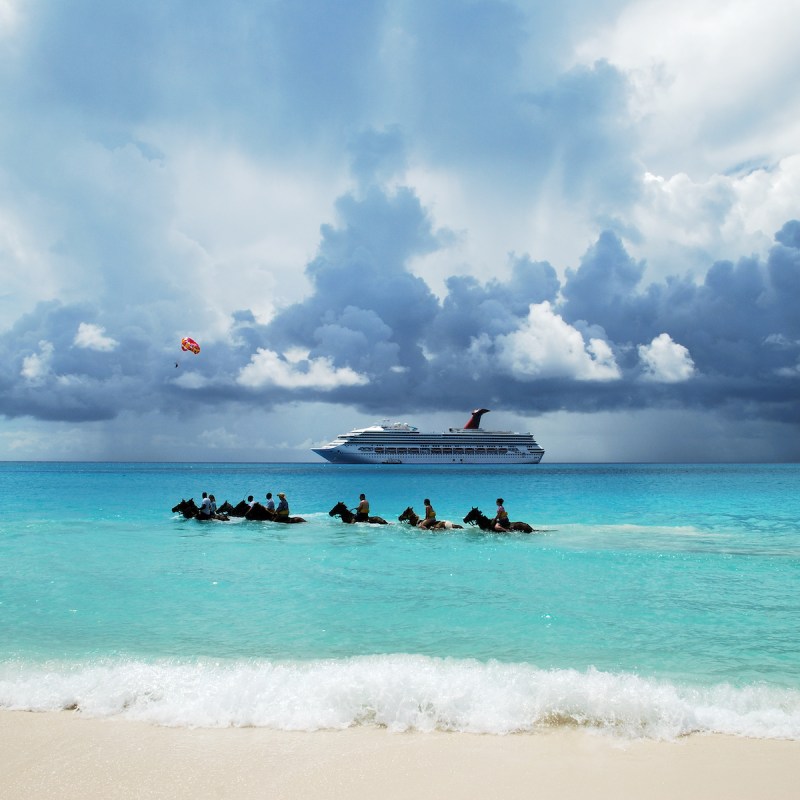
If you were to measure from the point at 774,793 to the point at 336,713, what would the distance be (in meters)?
4.69

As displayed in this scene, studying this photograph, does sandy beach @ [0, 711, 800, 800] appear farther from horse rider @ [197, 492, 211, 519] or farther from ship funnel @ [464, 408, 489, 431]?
ship funnel @ [464, 408, 489, 431]

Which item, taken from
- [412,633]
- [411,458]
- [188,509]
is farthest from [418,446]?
[412,633]

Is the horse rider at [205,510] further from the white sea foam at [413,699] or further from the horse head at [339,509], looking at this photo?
the white sea foam at [413,699]

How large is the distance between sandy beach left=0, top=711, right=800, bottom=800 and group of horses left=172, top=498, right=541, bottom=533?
64.8 ft

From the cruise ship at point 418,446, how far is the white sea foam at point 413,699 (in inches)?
5694

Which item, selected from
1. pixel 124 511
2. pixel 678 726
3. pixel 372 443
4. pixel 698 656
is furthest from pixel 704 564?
pixel 372 443

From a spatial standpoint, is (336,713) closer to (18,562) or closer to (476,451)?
(18,562)

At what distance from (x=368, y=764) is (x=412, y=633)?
485 cm

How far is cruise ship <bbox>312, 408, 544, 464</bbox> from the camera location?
15325cm

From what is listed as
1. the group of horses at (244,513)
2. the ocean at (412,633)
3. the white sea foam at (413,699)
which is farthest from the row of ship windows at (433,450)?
the white sea foam at (413,699)

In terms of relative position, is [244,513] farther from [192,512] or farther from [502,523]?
[502,523]

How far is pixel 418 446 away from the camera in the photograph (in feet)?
504

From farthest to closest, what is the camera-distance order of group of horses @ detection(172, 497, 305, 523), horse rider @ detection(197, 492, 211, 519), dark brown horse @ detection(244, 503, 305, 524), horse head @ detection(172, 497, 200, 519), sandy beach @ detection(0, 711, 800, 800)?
1. horse head @ detection(172, 497, 200, 519)
2. horse rider @ detection(197, 492, 211, 519)
3. group of horses @ detection(172, 497, 305, 523)
4. dark brown horse @ detection(244, 503, 305, 524)
5. sandy beach @ detection(0, 711, 800, 800)

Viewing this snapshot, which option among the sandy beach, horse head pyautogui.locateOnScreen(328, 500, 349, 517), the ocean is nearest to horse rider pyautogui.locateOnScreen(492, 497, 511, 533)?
the ocean
